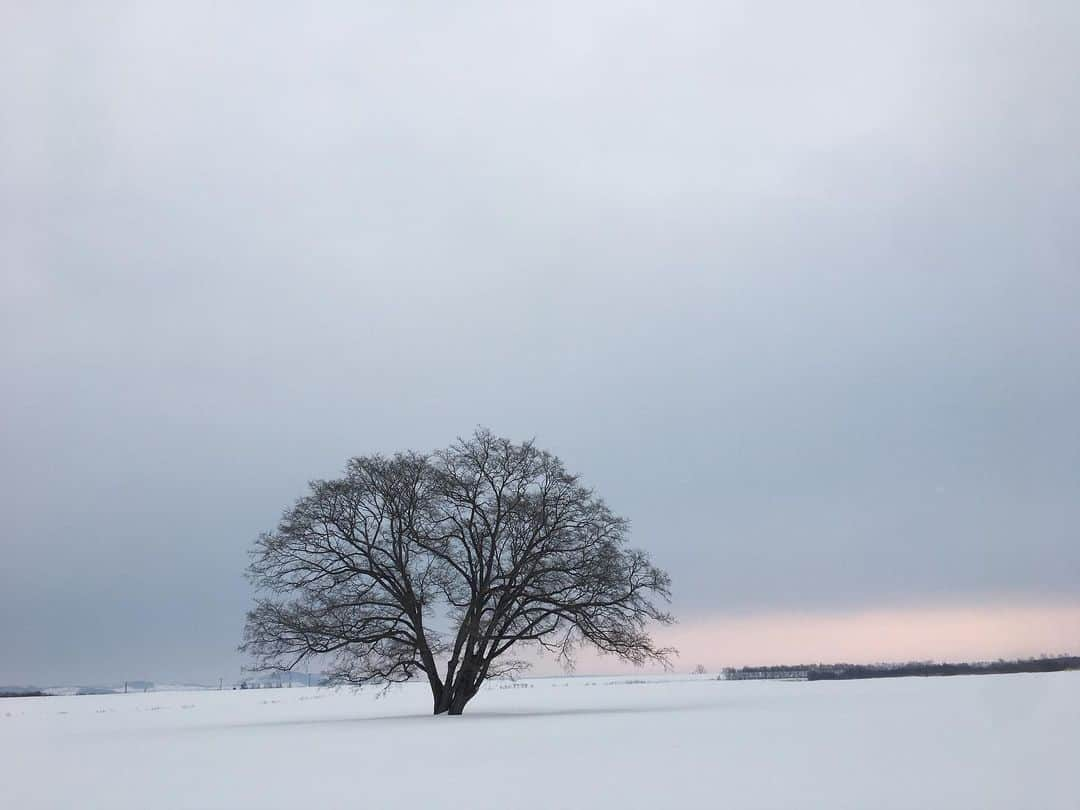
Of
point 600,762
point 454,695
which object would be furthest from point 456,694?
point 600,762

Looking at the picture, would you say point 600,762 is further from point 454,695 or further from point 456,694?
point 454,695

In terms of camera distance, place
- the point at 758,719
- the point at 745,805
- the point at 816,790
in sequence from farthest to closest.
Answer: the point at 758,719 < the point at 816,790 < the point at 745,805

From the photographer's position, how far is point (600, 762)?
58.2 feet

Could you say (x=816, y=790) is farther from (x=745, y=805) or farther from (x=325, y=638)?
(x=325, y=638)

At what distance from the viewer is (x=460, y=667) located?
3816cm

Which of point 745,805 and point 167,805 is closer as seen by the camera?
point 745,805

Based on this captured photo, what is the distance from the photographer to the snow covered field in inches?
531

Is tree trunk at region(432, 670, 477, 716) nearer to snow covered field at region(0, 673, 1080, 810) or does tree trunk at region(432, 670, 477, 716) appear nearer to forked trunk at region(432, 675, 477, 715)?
forked trunk at region(432, 675, 477, 715)

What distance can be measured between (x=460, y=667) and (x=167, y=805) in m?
24.9

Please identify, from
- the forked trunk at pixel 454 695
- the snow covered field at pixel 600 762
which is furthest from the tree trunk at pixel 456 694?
the snow covered field at pixel 600 762

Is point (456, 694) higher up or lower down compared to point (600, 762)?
higher up

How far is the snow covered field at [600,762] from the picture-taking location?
44.2ft

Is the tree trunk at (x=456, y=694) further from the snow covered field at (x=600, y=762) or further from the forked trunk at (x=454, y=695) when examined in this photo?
the snow covered field at (x=600, y=762)

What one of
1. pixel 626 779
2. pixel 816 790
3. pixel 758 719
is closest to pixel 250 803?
pixel 626 779
